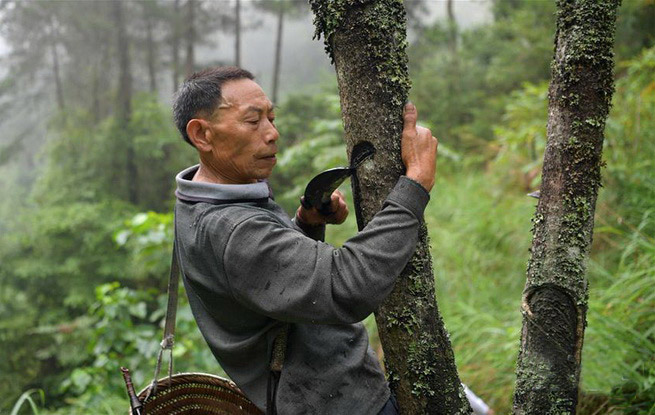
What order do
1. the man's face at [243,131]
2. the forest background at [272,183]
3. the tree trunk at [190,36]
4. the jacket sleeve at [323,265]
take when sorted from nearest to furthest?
the jacket sleeve at [323,265], the man's face at [243,131], the forest background at [272,183], the tree trunk at [190,36]

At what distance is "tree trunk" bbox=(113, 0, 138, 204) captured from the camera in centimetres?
1788

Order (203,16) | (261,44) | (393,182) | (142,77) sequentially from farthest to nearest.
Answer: (261,44), (142,77), (203,16), (393,182)

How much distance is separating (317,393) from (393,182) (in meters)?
0.62

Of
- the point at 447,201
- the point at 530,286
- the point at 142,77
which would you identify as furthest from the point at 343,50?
the point at 142,77

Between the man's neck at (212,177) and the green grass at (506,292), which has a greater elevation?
the man's neck at (212,177)

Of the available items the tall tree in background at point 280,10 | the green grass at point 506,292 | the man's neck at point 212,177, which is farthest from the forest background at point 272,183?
the man's neck at point 212,177

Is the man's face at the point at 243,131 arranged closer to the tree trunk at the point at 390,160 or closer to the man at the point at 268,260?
the man at the point at 268,260

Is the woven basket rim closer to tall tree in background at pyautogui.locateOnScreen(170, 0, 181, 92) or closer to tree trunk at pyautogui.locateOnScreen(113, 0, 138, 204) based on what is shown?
tree trunk at pyautogui.locateOnScreen(113, 0, 138, 204)

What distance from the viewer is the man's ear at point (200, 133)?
1561mm

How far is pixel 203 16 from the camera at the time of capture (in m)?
21.4

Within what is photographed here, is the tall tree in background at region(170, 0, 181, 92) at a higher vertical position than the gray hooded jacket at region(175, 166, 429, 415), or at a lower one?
higher

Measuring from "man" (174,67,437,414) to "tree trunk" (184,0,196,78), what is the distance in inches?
708

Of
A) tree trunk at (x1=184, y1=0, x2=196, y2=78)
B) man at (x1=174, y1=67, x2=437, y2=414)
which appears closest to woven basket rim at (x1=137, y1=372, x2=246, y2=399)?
man at (x1=174, y1=67, x2=437, y2=414)

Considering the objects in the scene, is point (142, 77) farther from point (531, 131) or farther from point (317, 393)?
point (317, 393)
